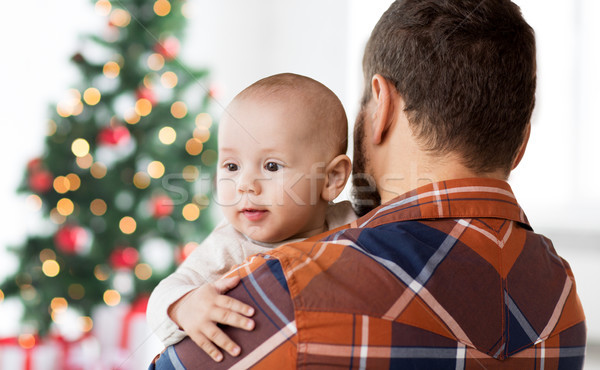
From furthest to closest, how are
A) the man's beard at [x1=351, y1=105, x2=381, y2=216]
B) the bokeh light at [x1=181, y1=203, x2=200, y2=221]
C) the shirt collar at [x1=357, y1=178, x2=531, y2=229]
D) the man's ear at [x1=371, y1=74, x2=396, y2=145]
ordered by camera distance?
the bokeh light at [x1=181, y1=203, x2=200, y2=221] → the man's beard at [x1=351, y1=105, x2=381, y2=216] → the man's ear at [x1=371, y1=74, x2=396, y2=145] → the shirt collar at [x1=357, y1=178, x2=531, y2=229]

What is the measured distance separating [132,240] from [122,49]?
1.04 metres

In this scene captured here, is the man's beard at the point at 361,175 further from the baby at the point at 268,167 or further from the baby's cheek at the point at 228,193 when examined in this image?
the baby's cheek at the point at 228,193

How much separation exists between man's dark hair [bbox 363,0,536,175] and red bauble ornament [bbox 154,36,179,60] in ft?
7.73

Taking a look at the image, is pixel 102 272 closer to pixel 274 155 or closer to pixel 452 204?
pixel 274 155

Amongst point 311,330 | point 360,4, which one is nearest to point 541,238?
point 311,330

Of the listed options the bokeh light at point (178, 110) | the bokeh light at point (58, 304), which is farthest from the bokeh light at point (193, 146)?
the bokeh light at point (58, 304)

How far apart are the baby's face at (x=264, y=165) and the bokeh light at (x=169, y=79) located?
6.79ft

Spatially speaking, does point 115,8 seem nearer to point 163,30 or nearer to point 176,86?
point 163,30

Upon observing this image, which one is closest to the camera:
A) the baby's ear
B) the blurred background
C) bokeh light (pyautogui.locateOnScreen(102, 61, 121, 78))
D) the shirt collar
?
the shirt collar

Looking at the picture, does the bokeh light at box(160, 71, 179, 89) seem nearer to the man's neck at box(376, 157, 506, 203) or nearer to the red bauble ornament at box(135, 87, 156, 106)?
the red bauble ornament at box(135, 87, 156, 106)

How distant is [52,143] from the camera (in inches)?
119

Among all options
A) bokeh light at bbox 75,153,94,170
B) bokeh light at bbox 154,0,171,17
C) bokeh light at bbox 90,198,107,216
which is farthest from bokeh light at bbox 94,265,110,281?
bokeh light at bbox 154,0,171,17

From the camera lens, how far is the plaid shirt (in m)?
0.78

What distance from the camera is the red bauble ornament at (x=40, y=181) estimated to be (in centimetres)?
302
